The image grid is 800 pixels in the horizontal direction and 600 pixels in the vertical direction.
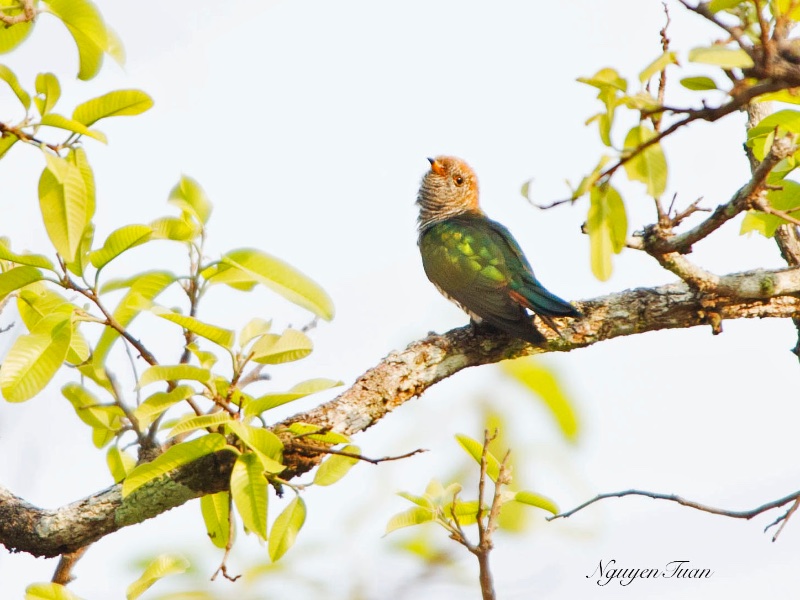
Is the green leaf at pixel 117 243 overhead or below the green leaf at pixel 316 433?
overhead

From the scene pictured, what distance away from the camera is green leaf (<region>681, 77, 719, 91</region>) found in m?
2.19

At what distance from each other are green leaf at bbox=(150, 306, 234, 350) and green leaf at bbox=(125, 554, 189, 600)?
0.63m

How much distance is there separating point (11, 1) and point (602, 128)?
1510 millimetres

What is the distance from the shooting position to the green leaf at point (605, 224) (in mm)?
2150

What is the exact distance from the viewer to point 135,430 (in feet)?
10.2

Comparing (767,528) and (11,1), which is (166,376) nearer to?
(11,1)

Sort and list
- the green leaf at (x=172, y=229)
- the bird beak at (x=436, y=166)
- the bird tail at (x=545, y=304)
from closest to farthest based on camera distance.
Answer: the green leaf at (x=172, y=229)
the bird tail at (x=545, y=304)
the bird beak at (x=436, y=166)

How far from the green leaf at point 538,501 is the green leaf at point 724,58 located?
1434 mm

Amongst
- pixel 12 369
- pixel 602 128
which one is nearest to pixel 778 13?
pixel 602 128

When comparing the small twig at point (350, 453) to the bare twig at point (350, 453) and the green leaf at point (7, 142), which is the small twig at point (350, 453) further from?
the green leaf at point (7, 142)

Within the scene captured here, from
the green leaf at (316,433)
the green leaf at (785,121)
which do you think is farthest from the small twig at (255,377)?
the green leaf at (785,121)

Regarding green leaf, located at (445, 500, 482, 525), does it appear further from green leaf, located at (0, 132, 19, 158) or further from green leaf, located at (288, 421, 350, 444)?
green leaf, located at (0, 132, 19, 158)

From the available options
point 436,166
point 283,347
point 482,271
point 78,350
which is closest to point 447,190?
point 436,166

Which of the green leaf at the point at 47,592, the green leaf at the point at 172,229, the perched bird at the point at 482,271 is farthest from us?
the perched bird at the point at 482,271
